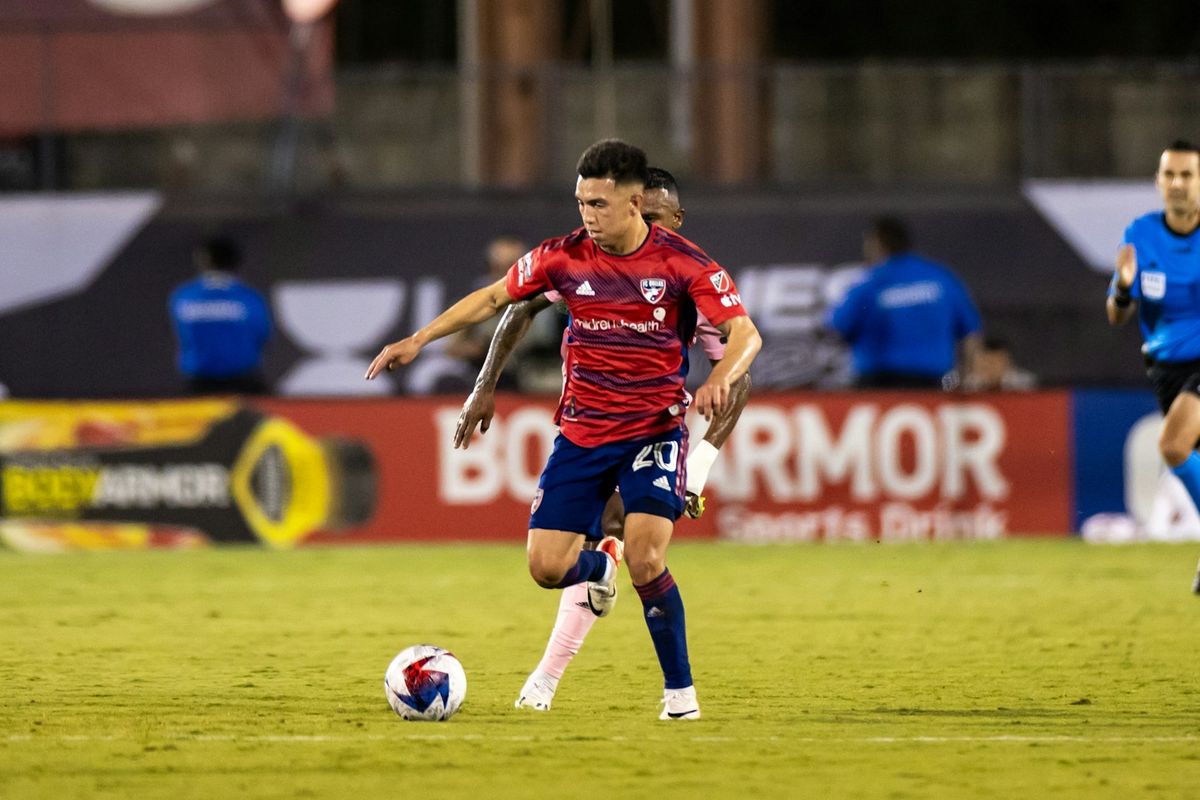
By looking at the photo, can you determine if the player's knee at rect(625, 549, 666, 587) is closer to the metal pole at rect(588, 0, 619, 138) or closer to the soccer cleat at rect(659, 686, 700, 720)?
the soccer cleat at rect(659, 686, 700, 720)

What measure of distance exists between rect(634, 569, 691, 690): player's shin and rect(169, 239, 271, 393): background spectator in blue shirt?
9164mm

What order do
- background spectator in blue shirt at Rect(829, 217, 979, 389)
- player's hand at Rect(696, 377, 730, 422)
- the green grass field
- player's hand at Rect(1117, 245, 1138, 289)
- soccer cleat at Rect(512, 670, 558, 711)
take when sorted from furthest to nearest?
background spectator in blue shirt at Rect(829, 217, 979, 389)
player's hand at Rect(1117, 245, 1138, 289)
soccer cleat at Rect(512, 670, 558, 711)
player's hand at Rect(696, 377, 730, 422)
the green grass field

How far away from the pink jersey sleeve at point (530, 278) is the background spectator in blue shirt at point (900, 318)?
7945 millimetres

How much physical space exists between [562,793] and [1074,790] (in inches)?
57.0

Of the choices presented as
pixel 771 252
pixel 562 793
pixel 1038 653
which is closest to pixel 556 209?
pixel 771 252

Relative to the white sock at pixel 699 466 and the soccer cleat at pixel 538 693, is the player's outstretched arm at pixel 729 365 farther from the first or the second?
the soccer cleat at pixel 538 693

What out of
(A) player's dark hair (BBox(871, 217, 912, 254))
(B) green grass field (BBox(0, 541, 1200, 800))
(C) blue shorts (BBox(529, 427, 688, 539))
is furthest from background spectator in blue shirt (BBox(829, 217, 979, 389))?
(C) blue shorts (BBox(529, 427, 688, 539))

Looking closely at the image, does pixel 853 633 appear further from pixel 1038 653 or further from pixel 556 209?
pixel 556 209

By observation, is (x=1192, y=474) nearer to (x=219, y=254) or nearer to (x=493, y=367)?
(x=493, y=367)

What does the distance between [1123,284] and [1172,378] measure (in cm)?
86

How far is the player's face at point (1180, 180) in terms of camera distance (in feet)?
34.5

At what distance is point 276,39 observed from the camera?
18297 mm

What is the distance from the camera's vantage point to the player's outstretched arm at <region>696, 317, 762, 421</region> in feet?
21.7

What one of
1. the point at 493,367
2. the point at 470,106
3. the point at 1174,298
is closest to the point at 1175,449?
the point at 1174,298
